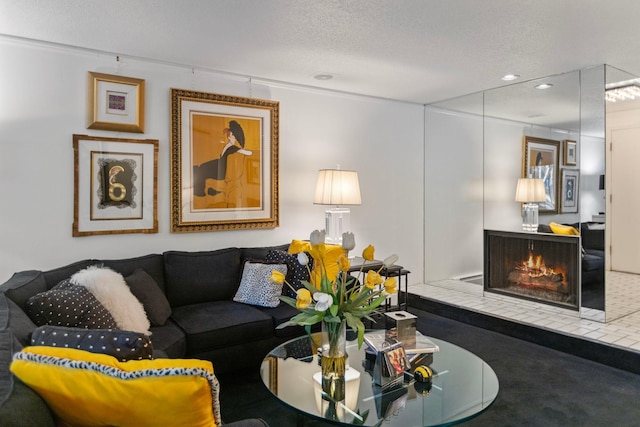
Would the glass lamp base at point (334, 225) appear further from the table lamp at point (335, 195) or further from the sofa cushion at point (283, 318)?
the sofa cushion at point (283, 318)

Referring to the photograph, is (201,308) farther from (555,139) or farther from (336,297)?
(555,139)

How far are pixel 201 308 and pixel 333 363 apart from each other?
1571mm

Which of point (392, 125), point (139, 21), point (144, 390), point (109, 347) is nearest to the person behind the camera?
point (144, 390)

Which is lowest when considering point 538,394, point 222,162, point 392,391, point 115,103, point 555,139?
point 538,394

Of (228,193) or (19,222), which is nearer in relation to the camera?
(19,222)

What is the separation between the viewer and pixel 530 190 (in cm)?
443

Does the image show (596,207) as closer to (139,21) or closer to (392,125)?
(392,125)

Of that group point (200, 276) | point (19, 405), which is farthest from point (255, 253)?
point (19, 405)

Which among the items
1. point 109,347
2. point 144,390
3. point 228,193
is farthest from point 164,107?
point 144,390

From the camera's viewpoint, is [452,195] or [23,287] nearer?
[23,287]

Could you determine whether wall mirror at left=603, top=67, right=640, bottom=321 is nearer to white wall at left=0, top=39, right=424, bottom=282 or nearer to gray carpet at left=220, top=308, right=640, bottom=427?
gray carpet at left=220, top=308, right=640, bottom=427

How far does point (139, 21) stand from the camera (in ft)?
9.17

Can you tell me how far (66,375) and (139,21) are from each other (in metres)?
2.36

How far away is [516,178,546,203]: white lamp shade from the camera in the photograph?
4.34m
